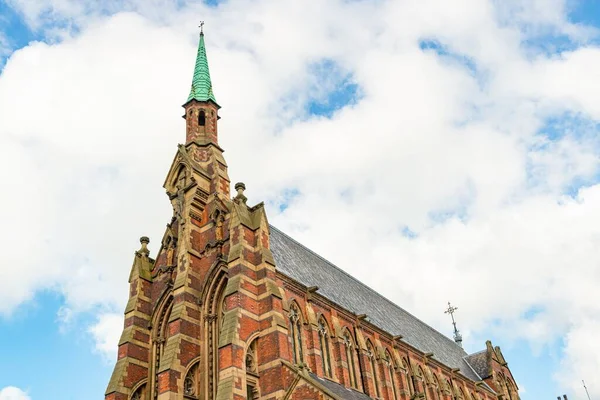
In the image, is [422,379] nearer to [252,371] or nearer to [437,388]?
[437,388]

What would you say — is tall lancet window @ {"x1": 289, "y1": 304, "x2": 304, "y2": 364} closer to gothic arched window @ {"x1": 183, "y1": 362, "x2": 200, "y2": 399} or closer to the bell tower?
the bell tower

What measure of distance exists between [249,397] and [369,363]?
38.9ft

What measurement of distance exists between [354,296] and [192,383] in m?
16.9

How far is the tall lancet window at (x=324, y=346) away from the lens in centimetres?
3453

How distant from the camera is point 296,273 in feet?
124

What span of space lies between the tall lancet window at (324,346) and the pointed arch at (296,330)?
1981mm

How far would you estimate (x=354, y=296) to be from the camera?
4531 cm

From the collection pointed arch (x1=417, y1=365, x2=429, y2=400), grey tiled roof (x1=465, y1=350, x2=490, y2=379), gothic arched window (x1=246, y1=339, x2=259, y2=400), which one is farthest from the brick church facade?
grey tiled roof (x1=465, y1=350, x2=490, y2=379)

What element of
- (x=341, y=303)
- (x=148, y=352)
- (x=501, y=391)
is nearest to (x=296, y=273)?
(x=341, y=303)

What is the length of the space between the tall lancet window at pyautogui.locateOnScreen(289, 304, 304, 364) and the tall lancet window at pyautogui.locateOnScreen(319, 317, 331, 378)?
2.00m

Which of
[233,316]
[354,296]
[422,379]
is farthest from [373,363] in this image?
[233,316]

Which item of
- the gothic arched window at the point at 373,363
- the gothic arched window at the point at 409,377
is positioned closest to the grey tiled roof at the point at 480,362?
the gothic arched window at the point at 409,377

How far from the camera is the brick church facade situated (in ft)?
96.9

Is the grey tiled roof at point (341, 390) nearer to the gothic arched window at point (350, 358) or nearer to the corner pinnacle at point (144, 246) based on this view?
the gothic arched window at point (350, 358)
